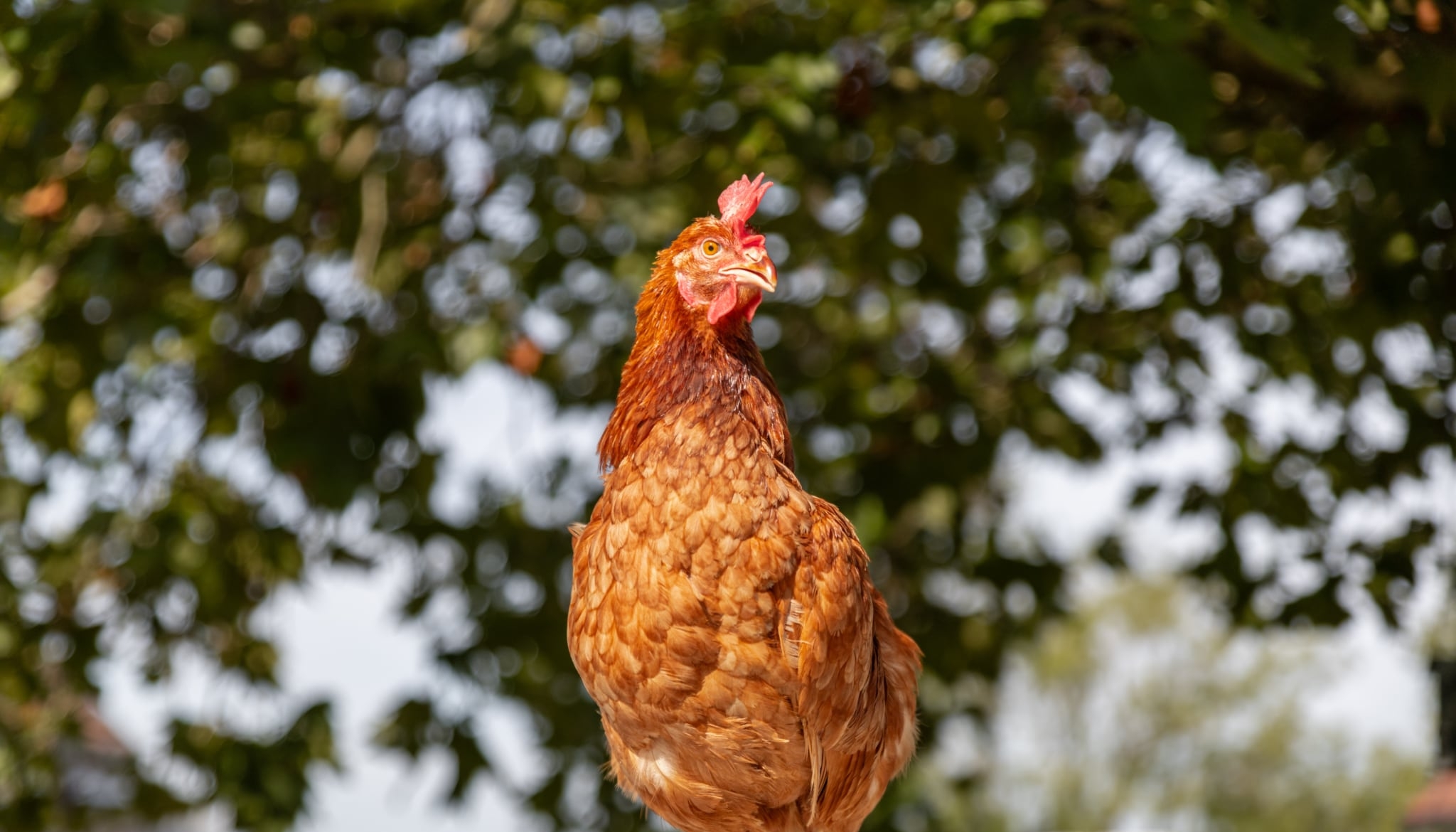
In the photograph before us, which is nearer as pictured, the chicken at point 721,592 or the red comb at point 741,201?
the chicken at point 721,592

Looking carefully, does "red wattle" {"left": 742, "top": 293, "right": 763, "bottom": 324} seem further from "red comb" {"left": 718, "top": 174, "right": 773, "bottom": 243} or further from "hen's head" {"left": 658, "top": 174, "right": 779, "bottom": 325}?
"red comb" {"left": 718, "top": 174, "right": 773, "bottom": 243}

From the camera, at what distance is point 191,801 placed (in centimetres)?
514

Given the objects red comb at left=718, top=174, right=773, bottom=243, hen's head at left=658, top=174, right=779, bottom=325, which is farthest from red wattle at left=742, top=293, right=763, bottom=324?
red comb at left=718, top=174, right=773, bottom=243

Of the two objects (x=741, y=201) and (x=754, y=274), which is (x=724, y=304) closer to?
(x=754, y=274)

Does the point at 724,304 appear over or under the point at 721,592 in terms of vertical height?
over

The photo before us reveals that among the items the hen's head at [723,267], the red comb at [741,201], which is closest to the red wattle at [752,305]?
the hen's head at [723,267]

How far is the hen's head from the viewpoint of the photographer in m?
2.04

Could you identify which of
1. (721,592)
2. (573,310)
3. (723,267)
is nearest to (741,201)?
(723,267)

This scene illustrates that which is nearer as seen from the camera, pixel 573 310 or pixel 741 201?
pixel 741 201

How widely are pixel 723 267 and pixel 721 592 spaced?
0.50 m

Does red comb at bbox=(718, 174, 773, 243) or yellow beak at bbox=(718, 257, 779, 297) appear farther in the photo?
red comb at bbox=(718, 174, 773, 243)

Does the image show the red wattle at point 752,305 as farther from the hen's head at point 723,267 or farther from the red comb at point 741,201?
the red comb at point 741,201

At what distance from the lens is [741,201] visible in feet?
7.07

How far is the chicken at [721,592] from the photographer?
1.97 metres
